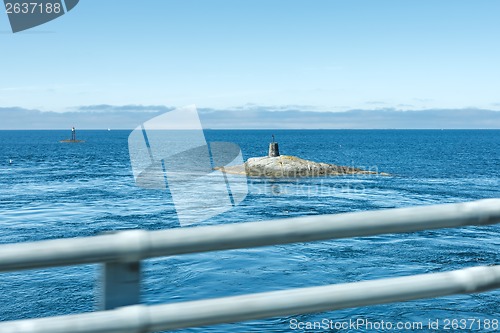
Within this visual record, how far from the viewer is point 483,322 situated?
45.3 ft

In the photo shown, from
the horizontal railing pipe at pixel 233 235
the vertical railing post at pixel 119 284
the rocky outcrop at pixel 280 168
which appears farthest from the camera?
the rocky outcrop at pixel 280 168

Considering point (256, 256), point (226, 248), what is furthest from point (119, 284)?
point (256, 256)

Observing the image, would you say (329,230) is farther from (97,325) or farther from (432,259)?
(432,259)

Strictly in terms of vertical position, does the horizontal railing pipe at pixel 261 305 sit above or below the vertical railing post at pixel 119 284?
below

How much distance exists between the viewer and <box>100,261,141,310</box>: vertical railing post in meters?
2.00

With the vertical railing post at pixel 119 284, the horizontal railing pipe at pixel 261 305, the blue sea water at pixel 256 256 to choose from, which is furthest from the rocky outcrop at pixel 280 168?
the vertical railing post at pixel 119 284

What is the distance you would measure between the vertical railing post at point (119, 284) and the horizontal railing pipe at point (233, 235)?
0.05 metres

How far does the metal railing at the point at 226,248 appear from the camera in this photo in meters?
1.88

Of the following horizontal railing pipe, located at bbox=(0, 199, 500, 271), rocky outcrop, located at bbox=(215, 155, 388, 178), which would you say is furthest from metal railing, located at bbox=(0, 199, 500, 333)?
rocky outcrop, located at bbox=(215, 155, 388, 178)

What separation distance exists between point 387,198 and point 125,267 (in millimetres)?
40797

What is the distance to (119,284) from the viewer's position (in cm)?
202

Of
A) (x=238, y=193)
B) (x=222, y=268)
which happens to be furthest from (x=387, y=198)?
(x=222, y=268)

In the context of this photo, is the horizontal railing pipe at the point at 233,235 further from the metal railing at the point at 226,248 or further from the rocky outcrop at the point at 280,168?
the rocky outcrop at the point at 280,168

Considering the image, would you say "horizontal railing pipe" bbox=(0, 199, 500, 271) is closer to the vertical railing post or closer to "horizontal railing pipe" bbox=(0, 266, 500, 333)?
the vertical railing post
